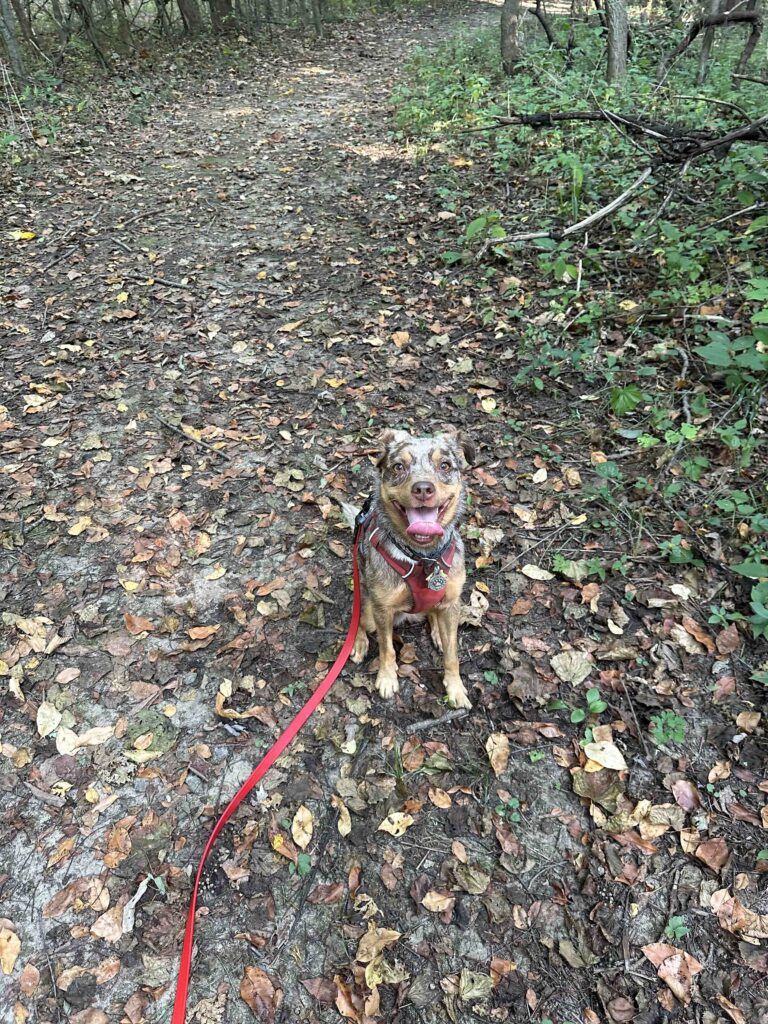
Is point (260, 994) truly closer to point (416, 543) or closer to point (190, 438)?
point (416, 543)

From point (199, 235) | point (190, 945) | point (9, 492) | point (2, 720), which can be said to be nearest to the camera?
point (190, 945)

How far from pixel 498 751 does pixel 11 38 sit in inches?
678

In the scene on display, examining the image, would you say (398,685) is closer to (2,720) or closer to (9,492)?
(2,720)

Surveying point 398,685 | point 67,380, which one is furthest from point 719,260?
point 67,380

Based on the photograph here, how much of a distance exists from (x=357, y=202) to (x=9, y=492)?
7.58 m

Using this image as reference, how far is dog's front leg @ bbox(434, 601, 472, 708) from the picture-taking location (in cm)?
361

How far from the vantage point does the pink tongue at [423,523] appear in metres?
3.14

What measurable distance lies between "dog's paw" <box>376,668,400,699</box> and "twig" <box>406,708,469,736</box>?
25 centimetres

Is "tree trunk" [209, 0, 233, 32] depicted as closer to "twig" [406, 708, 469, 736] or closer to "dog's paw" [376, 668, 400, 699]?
"dog's paw" [376, 668, 400, 699]

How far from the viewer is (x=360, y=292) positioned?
25.9 ft

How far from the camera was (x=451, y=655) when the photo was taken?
12.2 ft

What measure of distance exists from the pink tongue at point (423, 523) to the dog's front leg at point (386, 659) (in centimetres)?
71

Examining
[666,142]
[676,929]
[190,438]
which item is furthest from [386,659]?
[666,142]

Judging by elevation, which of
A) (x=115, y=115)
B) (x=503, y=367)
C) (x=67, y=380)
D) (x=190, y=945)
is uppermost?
(x=115, y=115)
